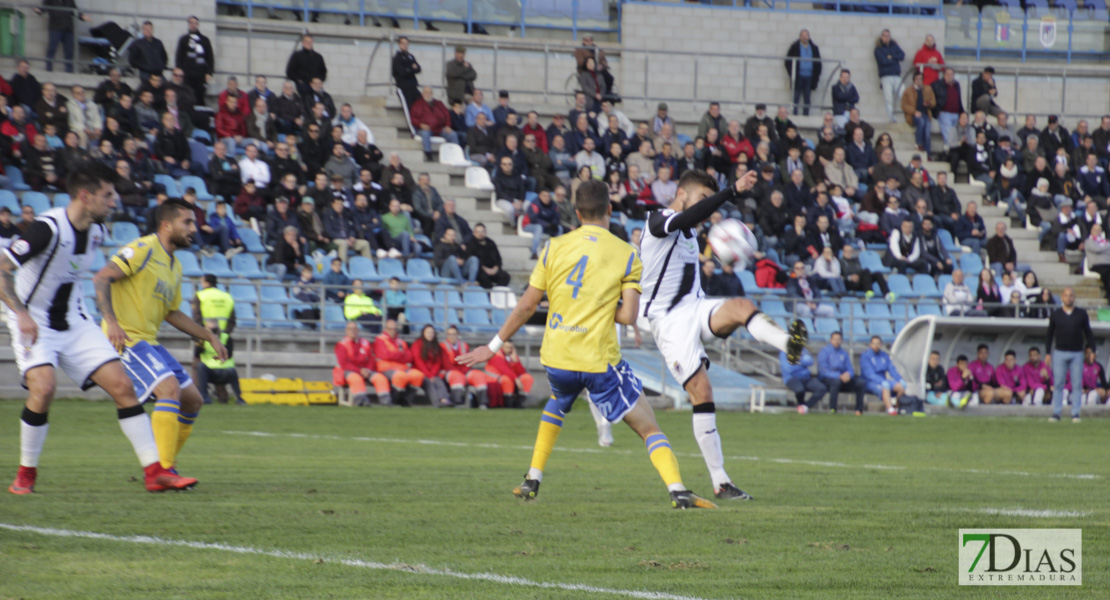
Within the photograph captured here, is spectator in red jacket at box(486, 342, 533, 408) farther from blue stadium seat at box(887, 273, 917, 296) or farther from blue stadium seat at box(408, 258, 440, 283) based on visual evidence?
blue stadium seat at box(887, 273, 917, 296)

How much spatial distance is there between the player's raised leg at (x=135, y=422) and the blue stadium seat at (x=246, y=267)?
1418 cm

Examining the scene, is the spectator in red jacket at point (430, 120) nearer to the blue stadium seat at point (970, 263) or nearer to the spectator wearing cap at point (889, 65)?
the blue stadium seat at point (970, 263)

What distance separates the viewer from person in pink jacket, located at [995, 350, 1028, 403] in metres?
23.6

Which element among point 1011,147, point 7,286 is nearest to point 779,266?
point 1011,147

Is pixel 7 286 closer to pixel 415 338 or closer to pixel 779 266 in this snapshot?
pixel 415 338

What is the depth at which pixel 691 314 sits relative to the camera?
8.99 m

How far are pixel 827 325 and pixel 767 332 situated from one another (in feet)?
54.5

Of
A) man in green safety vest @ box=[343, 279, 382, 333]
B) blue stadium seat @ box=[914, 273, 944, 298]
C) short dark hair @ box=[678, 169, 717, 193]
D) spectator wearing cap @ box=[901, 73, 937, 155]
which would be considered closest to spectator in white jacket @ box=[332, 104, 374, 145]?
man in green safety vest @ box=[343, 279, 382, 333]

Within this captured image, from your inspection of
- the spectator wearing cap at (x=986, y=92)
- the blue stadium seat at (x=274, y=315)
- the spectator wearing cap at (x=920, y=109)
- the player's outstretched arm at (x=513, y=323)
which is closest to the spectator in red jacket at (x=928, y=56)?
the spectator wearing cap at (x=920, y=109)

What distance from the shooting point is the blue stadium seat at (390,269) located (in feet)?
77.8

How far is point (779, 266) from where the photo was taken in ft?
85.6

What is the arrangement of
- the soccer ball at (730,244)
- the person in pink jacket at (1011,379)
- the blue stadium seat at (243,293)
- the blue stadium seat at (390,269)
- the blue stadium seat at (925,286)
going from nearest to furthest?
the soccer ball at (730,244)
the blue stadium seat at (243,293)
the person in pink jacket at (1011,379)
the blue stadium seat at (390,269)
the blue stadium seat at (925,286)

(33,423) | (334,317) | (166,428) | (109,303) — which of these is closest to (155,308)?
(109,303)

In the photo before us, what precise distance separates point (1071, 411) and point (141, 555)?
65.4ft
